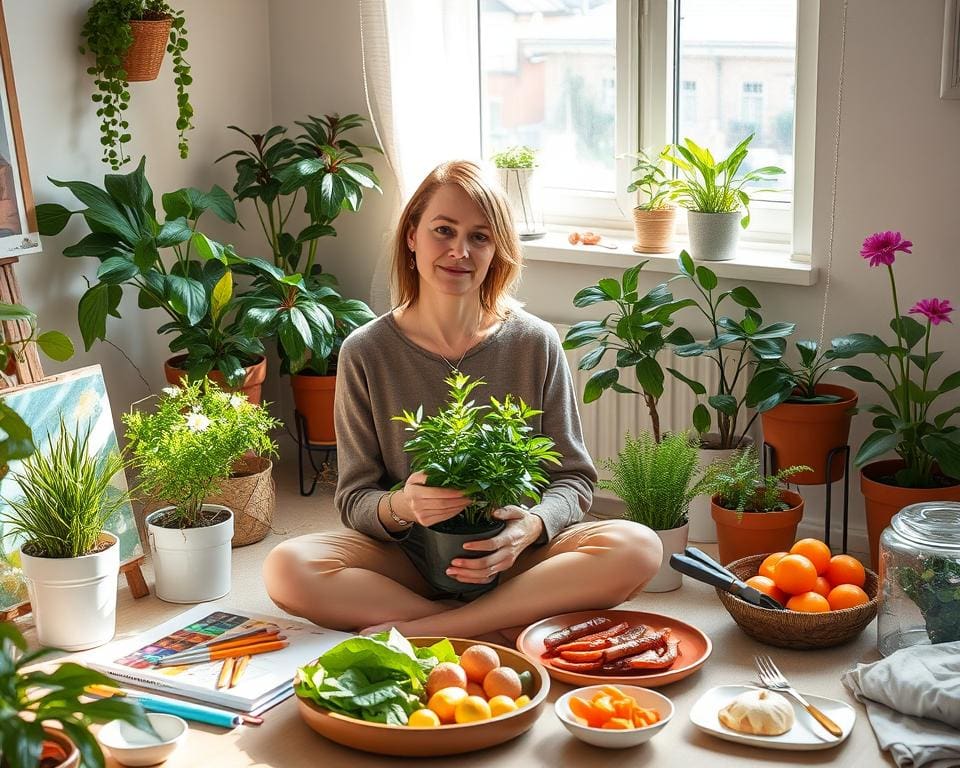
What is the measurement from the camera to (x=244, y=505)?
3361 millimetres

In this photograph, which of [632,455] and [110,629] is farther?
[632,455]

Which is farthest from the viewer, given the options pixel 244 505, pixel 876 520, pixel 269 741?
pixel 244 505

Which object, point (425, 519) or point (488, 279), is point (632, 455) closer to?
point (488, 279)

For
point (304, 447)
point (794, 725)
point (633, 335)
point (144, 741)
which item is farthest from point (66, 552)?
point (794, 725)

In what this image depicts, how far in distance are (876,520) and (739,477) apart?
339 mm

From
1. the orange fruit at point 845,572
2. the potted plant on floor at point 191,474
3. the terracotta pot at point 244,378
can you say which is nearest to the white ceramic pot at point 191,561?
the potted plant on floor at point 191,474

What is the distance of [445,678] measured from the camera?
224 cm

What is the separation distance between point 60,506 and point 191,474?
33 centimetres

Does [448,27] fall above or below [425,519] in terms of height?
above

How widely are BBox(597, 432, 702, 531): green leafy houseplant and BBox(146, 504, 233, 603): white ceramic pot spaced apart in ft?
3.21

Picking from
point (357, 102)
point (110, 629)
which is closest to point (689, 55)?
point (357, 102)

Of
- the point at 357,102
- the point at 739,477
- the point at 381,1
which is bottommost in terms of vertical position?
the point at 739,477

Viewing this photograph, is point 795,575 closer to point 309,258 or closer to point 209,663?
point 209,663

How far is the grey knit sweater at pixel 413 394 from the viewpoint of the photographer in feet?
8.85
